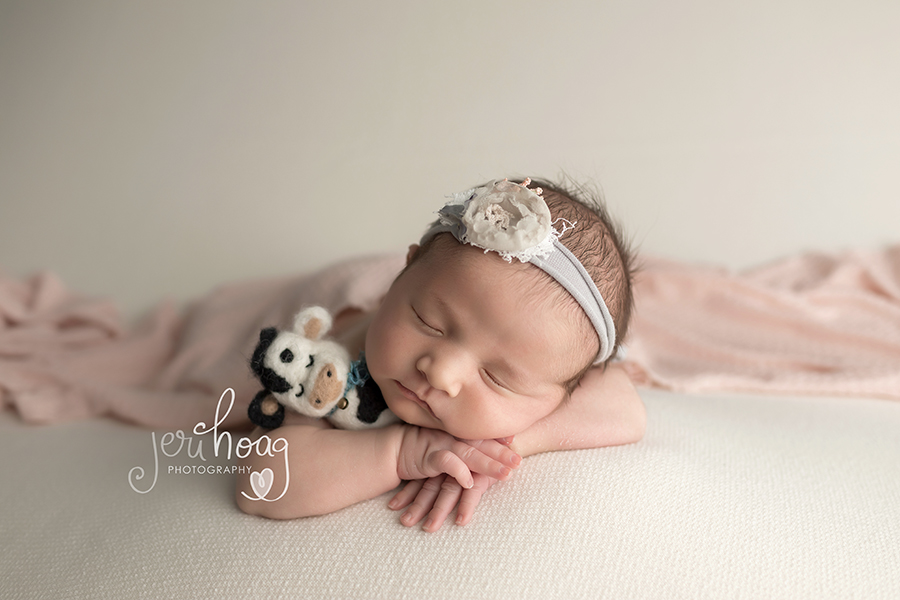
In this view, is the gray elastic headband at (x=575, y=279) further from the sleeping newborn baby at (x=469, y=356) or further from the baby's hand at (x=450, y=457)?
the baby's hand at (x=450, y=457)

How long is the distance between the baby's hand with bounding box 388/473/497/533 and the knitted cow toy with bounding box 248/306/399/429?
13cm

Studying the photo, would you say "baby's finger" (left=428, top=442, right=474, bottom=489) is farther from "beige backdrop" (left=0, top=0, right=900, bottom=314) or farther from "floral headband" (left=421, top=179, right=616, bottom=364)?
"beige backdrop" (left=0, top=0, right=900, bottom=314)

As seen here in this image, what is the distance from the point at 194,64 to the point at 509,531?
5.96 ft

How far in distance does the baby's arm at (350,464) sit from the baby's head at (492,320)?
3cm

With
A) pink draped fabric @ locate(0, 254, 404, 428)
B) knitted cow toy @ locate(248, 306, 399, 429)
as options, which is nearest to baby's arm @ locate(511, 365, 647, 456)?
knitted cow toy @ locate(248, 306, 399, 429)

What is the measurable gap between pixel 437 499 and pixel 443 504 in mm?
23

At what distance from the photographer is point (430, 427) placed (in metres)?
1.03

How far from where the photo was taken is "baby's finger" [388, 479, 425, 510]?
39.7 inches

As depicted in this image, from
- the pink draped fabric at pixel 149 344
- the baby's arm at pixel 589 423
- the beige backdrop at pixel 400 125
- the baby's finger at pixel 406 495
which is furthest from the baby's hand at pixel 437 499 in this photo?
the beige backdrop at pixel 400 125

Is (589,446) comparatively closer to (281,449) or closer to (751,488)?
(751,488)

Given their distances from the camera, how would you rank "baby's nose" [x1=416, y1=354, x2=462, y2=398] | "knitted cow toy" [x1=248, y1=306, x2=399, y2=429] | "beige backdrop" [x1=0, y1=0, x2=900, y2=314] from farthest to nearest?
"beige backdrop" [x1=0, y1=0, x2=900, y2=314] → "knitted cow toy" [x1=248, y1=306, x2=399, y2=429] → "baby's nose" [x1=416, y1=354, x2=462, y2=398]

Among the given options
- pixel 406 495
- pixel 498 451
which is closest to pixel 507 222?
pixel 498 451

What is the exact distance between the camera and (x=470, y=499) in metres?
0.98

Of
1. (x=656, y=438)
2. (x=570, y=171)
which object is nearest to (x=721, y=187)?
(x=570, y=171)
